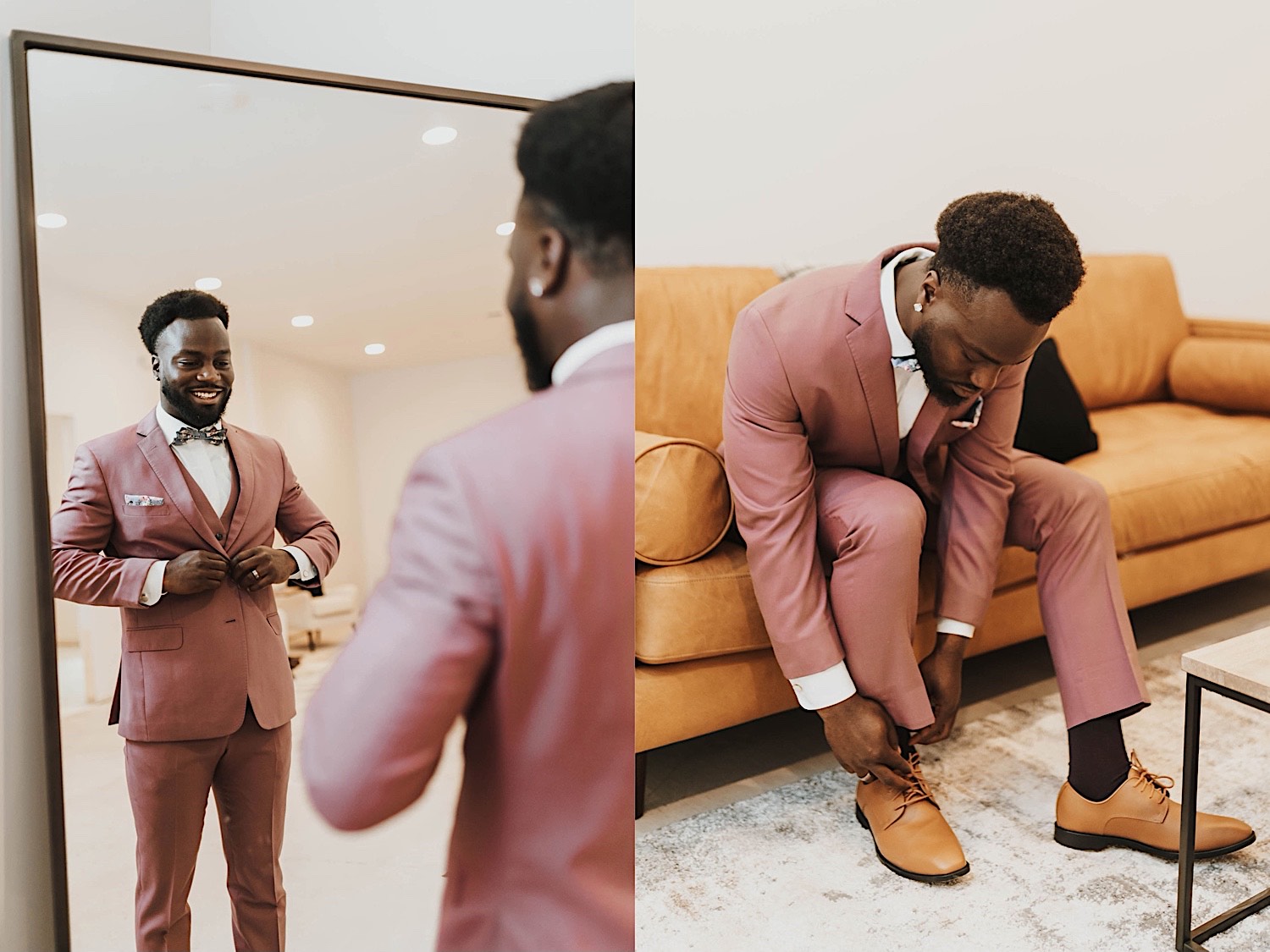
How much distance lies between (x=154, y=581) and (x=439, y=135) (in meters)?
0.39

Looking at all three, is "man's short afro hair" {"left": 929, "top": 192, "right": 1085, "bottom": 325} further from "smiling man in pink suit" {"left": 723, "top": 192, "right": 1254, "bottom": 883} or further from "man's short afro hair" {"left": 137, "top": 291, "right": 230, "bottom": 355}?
"man's short afro hair" {"left": 137, "top": 291, "right": 230, "bottom": 355}

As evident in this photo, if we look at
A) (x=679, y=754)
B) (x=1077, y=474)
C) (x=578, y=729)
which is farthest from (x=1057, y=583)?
(x=578, y=729)

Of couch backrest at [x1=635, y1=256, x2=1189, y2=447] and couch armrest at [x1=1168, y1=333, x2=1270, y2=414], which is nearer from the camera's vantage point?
couch backrest at [x1=635, y1=256, x2=1189, y2=447]

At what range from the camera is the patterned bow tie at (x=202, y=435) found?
70cm

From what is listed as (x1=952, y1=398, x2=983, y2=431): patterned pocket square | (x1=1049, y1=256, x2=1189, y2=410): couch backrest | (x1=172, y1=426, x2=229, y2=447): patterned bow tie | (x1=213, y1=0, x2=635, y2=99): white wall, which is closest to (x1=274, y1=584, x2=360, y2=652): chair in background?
(x1=172, y1=426, x2=229, y2=447): patterned bow tie

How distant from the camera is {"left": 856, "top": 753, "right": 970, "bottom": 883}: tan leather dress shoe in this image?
149cm

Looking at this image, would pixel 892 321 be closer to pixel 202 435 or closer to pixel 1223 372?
pixel 202 435

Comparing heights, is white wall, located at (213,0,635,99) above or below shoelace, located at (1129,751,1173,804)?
above

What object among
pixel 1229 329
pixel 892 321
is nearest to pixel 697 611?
pixel 892 321

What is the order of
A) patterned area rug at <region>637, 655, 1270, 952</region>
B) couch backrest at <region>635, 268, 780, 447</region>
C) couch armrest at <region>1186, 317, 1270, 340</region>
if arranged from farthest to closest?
couch armrest at <region>1186, 317, 1270, 340</region>, couch backrest at <region>635, 268, 780, 447</region>, patterned area rug at <region>637, 655, 1270, 952</region>

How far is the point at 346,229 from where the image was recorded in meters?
0.72

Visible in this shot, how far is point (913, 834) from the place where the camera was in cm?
152

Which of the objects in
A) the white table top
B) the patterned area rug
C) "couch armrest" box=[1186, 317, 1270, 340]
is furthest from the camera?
"couch armrest" box=[1186, 317, 1270, 340]

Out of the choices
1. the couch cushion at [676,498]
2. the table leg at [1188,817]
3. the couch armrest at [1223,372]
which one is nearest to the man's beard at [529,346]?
the couch cushion at [676,498]
